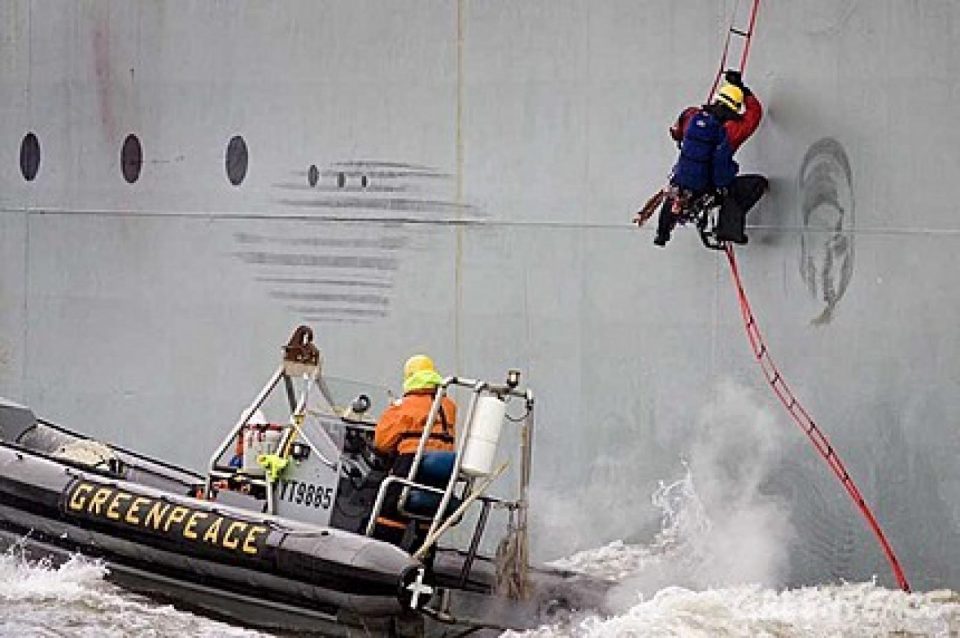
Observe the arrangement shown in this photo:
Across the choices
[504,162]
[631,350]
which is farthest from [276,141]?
[631,350]

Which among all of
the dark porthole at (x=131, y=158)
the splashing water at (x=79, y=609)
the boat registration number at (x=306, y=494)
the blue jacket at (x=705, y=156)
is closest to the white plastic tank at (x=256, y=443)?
the boat registration number at (x=306, y=494)

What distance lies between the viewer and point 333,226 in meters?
12.1

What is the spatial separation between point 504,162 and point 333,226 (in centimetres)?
138

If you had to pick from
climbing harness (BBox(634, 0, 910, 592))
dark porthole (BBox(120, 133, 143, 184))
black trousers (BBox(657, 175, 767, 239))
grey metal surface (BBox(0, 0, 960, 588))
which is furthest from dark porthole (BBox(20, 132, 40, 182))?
black trousers (BBox(657, 175, 767, 239))

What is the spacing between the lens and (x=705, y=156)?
32.3ft

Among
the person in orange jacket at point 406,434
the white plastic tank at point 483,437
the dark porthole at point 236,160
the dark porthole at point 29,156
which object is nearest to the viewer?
the white plastic tank at point 483,437

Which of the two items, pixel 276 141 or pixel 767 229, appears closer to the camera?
pixel 767 229

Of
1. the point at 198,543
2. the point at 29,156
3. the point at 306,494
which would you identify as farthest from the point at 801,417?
the point at 29,156

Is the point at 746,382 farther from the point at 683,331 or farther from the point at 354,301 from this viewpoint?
the point at 354,301

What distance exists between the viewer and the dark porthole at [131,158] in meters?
13.5

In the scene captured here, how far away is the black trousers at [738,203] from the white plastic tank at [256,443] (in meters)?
2.39

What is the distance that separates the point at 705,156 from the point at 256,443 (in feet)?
8.54

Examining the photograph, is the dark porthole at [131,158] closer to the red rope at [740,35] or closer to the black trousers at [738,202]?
the red rope at [740,35]

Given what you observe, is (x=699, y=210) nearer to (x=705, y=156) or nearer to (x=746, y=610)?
(x=705, y=156)
